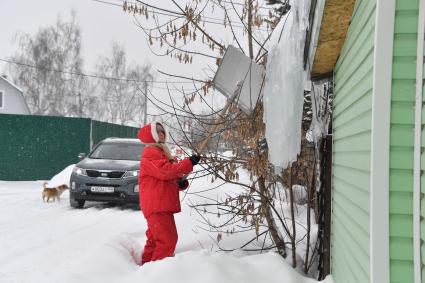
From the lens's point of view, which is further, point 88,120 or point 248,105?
point 88,120

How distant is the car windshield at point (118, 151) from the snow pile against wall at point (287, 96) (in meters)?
6.54

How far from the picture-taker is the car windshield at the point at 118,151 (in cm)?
1022

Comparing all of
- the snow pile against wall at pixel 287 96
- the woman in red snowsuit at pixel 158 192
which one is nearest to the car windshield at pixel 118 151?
the woman in red snowsuit at pixel 158 192

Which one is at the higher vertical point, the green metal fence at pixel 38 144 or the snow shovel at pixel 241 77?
the snow shovel at pixel 241 77

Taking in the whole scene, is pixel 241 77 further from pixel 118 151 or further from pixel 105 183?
pixel 118 151

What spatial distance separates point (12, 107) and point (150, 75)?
70.0 feet

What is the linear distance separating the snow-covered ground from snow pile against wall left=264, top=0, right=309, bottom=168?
3.53 ft

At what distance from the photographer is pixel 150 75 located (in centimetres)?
5403

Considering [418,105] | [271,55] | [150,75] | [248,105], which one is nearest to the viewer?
[418,105]

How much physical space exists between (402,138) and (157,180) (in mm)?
3420

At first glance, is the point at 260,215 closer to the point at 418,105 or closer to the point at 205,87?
the point at 205,87

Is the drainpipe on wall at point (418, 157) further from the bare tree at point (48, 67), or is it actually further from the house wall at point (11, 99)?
the bare tree at point (48, 67)

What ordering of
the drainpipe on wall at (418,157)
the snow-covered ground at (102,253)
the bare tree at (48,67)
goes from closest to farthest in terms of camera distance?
the drainpipe on wall at (418,157)
the snow-covered ground at (102,253)
the bare tree at (48,67)

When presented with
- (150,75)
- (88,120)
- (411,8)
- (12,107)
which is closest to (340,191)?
(411,8)
